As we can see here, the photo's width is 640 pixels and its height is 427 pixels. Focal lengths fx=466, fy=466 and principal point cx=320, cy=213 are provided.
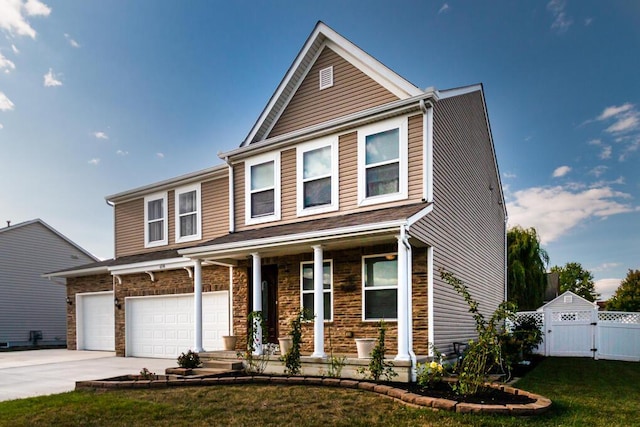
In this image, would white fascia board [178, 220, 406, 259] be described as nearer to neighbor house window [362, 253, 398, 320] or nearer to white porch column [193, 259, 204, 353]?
white porch column [193, 259, 204, 353]

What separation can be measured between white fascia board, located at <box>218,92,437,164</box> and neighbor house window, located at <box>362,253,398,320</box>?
3.07m

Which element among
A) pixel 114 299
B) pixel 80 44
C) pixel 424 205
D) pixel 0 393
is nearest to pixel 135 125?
pixel 80 44

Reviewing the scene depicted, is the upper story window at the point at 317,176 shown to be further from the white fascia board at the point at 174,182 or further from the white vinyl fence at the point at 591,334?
the white vinyl fence at the point at 591,334

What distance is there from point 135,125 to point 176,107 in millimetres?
1693

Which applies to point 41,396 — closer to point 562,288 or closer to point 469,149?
point 469,149

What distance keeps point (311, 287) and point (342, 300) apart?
3.22ft

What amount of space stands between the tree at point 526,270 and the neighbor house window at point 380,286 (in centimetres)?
1469

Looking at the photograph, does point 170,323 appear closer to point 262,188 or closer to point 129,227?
point 129,227

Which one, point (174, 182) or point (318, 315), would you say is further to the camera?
point (174, 182)

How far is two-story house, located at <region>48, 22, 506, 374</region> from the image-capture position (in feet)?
31.8

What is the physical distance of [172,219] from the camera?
15.5 m

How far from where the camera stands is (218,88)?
1694 cm

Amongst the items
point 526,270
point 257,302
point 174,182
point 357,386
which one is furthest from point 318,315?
point 526,270

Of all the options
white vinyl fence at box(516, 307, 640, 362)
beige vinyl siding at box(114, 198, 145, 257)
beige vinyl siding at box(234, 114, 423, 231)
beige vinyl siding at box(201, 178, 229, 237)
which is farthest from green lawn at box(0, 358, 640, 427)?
beige vinyl siding at box(114, 198, 145, 257)
